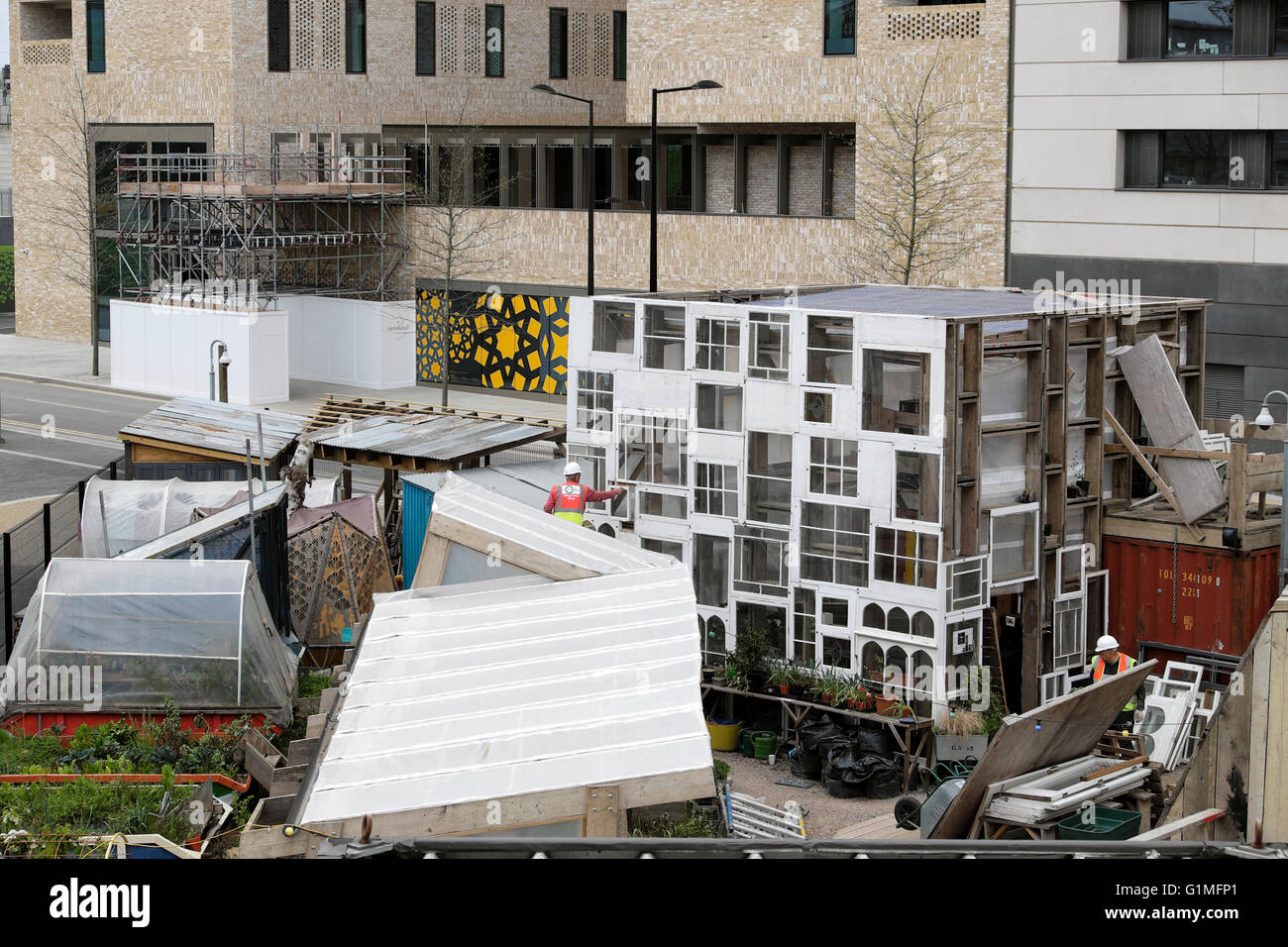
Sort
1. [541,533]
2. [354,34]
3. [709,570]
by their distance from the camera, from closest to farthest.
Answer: [541,533] < [709,570] < [354,34]

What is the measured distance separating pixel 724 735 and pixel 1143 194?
1955cm

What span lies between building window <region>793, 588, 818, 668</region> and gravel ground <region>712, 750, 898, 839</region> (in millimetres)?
1153

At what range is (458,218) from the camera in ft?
143

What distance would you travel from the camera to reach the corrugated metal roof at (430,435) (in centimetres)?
2200

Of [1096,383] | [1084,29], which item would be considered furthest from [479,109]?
[1096,383]

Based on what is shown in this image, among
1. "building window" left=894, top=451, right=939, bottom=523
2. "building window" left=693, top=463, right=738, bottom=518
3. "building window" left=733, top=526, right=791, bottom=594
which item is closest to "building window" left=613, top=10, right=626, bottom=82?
"building window" left=693, top=463, right=738, bottom=518

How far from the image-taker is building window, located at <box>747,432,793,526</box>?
57.3 ft

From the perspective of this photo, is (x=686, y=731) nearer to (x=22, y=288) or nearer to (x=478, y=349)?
(x=478, y=349)

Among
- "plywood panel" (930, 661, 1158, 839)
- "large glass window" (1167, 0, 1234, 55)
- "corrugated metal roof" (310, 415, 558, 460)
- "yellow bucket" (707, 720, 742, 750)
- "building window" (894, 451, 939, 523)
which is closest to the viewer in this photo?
"plywood panel" (930, 661, 1158, 839)

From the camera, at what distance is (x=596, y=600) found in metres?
12.5

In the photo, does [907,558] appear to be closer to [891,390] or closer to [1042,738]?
[891,390]

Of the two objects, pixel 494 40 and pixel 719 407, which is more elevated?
pixel 494 40

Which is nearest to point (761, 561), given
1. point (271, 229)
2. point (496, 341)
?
point (496, 341)

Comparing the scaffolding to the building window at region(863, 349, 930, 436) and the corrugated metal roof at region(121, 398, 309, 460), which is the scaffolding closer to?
the corrugated metal roof at region(121, 398, 309, 460)
